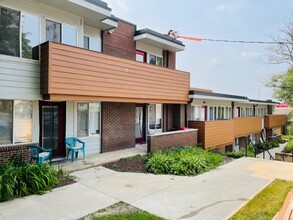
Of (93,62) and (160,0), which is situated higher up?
(160,0)

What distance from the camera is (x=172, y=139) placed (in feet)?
40.4

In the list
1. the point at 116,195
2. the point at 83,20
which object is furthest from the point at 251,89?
the point at 116,195

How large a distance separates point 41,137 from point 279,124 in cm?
3102

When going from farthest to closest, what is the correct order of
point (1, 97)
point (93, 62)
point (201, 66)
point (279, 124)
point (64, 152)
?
point (201, 66) → point (279, 124) → point (64, 152) → point (93, 62) → point (1, 97)

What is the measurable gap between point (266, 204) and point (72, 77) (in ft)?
23.1

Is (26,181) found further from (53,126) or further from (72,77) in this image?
(72,77)

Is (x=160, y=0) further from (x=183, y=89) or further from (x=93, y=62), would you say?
(x=93, y=62)

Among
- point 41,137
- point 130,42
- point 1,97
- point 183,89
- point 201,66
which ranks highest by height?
point 201,66

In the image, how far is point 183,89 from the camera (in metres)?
14.2

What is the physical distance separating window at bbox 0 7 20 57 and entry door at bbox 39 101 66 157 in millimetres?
2279

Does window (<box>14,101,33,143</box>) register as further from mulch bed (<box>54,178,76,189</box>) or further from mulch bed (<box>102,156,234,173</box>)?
mulch bed (<box>102,156,234,173</box>)

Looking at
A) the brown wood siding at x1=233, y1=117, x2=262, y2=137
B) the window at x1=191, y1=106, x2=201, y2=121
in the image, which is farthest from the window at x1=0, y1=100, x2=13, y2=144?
the brown wood siding at x1=233, y1=117, x2=262, y2=137

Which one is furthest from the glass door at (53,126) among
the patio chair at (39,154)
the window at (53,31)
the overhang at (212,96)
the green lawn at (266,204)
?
the overhang at (212,96)

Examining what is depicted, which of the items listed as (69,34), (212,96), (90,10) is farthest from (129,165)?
(212,96)
